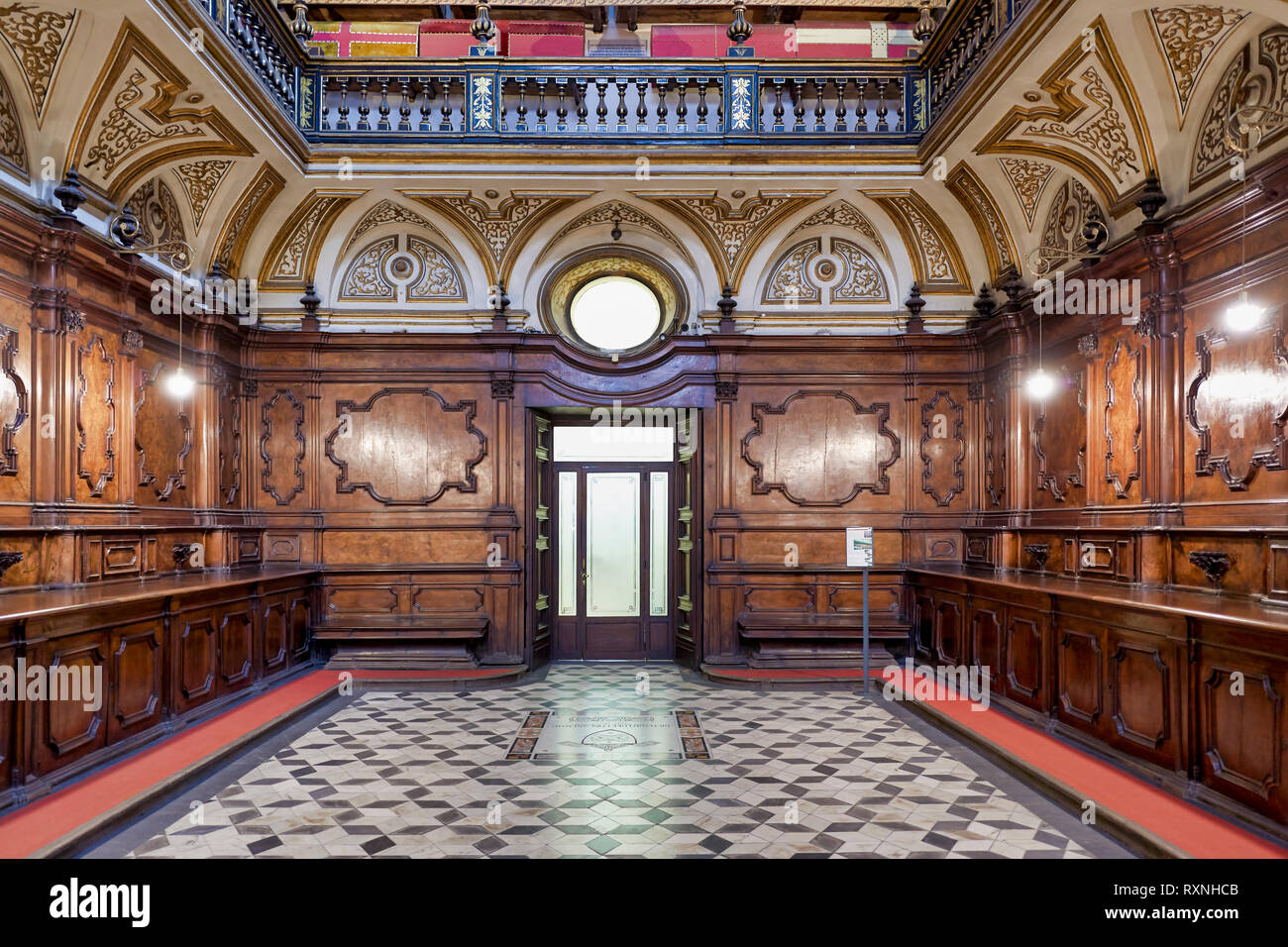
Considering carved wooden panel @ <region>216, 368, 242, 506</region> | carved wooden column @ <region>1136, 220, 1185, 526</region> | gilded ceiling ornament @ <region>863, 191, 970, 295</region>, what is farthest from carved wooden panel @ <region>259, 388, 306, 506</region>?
carved wooden column @ <region>1136, 220, 1185, 526</region>

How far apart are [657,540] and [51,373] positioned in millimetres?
6237

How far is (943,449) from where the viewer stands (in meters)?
9.19

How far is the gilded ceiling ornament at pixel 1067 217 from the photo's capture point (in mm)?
7164

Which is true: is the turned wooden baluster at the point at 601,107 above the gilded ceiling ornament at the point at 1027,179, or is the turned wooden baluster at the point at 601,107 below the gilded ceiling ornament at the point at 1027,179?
above

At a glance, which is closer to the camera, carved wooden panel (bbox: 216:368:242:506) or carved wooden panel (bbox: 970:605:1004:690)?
carved wooden panel (bbox: 970:605:1004:690)

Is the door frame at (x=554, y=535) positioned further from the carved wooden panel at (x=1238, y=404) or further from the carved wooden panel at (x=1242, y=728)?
the carved wooden panel at (x=1242, y=728)

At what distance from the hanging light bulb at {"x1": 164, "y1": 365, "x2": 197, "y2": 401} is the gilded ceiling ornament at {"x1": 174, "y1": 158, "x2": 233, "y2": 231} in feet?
5.15

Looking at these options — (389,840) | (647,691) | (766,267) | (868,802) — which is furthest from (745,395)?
(389,840)

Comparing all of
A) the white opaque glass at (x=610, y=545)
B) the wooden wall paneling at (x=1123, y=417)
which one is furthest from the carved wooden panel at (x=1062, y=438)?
the white opaque glass at (x=610, y=545)

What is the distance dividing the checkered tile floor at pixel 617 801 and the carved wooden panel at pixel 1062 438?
2.71 meters

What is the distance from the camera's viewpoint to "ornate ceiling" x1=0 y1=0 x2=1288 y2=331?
18.4 feet

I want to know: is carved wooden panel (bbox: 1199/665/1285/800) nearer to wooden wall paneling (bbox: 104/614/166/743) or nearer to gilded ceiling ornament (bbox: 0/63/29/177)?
wooden wall paneling (bbox: 104/614/166/743)

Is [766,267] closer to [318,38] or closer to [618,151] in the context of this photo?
[618,151]

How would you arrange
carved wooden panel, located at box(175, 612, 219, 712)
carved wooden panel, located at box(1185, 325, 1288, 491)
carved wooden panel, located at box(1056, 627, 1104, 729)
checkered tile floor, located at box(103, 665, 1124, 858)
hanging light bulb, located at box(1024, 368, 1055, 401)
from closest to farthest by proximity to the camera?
checkered tile floor, located at box(103, 665, 1124, 858) → carved wooden panel, located at box(1185, 325, 1288, 491) → carved wooden panel, located at box(1056, 627, 1104, 729) → carved wooden panel, located at box(175, 612, 219, 712) → hanging light bulb, located at box(1024, 368, 1055, 401)
